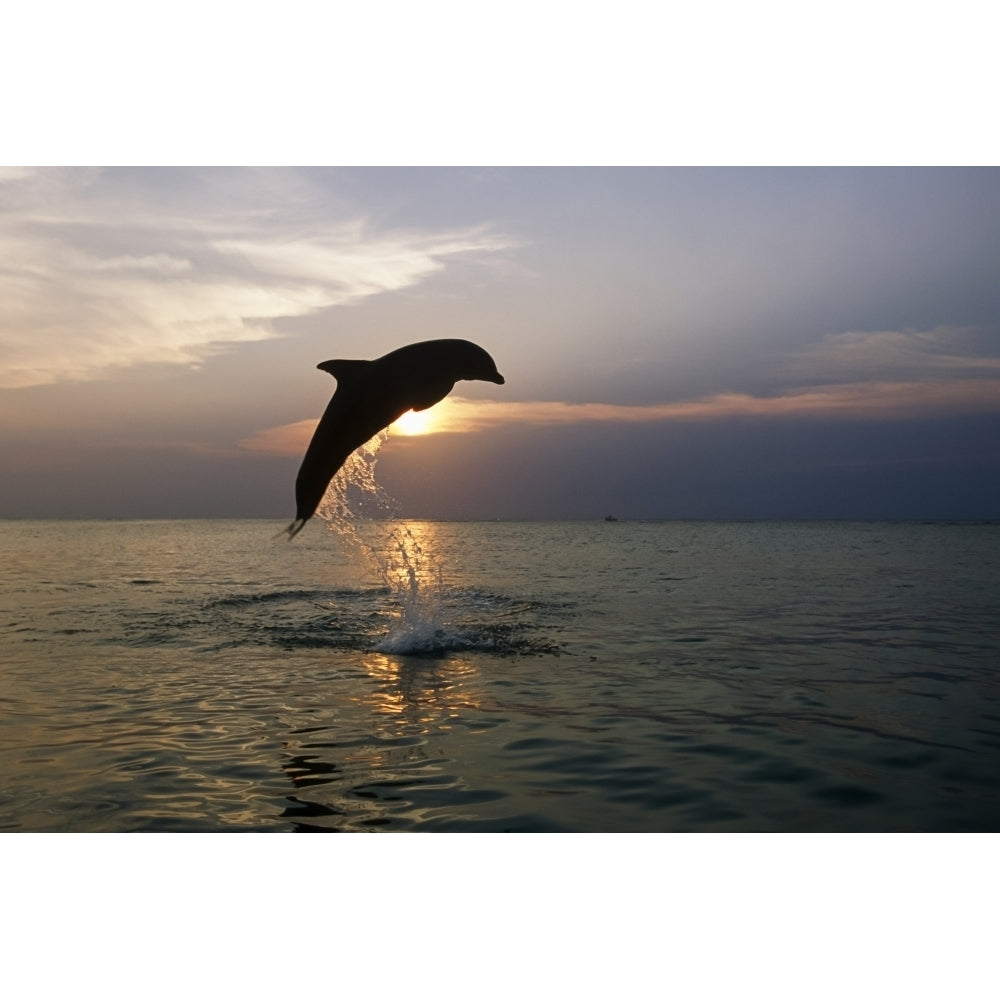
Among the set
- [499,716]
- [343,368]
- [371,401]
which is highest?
[343,368]

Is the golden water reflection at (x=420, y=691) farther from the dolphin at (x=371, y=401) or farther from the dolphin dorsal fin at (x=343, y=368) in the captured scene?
the dolphin dorsal fin at (x=343, y=368)

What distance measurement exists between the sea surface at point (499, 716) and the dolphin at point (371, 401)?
264 centimetres

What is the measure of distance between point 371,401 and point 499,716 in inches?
147

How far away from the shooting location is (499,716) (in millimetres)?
9391

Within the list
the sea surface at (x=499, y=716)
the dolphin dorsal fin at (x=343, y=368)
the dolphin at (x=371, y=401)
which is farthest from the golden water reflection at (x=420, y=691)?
the dolphin dorsal fin at (x=343, y=368)

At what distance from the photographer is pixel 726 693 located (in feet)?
35.0

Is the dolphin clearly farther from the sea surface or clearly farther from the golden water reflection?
the sea surface

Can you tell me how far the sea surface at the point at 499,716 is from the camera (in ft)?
21.9

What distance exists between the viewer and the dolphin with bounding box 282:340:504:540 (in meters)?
10.1

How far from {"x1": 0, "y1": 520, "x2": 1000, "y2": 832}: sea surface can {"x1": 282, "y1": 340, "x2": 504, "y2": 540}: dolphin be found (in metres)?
2.64

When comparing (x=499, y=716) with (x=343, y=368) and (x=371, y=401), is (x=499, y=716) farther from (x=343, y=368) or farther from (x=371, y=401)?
(x=343, y=368)

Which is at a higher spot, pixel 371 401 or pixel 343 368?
pixel 343 368

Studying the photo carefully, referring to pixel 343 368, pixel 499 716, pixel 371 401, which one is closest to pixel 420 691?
pixel 499 716

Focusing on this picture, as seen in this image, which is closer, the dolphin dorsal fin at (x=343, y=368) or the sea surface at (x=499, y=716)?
the sea surface at (x=499, y=716)
